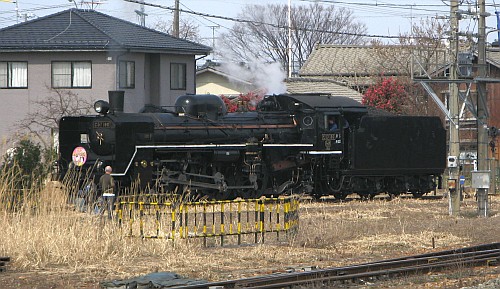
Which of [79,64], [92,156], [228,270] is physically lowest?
[228,270]

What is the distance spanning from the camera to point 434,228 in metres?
20.3

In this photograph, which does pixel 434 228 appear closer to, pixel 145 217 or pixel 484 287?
pixel 145 217

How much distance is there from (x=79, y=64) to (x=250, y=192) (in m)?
13.3

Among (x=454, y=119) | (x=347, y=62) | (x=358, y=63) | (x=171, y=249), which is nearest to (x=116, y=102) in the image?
(x=454, y=119)

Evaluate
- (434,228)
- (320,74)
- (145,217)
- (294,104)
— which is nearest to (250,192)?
(294,104)

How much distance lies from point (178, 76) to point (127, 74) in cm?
296

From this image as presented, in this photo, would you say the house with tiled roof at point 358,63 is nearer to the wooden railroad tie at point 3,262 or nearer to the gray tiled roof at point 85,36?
the gray tiled roof at point 85,36

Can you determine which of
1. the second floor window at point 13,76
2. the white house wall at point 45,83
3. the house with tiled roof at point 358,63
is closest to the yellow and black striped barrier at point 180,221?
the white house wall at point 45,83

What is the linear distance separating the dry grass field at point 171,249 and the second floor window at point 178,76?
2043cm

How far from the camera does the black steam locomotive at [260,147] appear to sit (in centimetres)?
2494

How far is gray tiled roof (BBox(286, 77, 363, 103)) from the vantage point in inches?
2008

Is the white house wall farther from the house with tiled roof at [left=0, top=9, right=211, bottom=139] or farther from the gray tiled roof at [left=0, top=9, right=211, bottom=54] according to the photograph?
the gray tiled roof at [left=0, top=9, right=211, bottom=54]

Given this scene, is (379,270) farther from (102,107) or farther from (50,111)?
(50,111)

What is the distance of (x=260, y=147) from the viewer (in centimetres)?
2716
